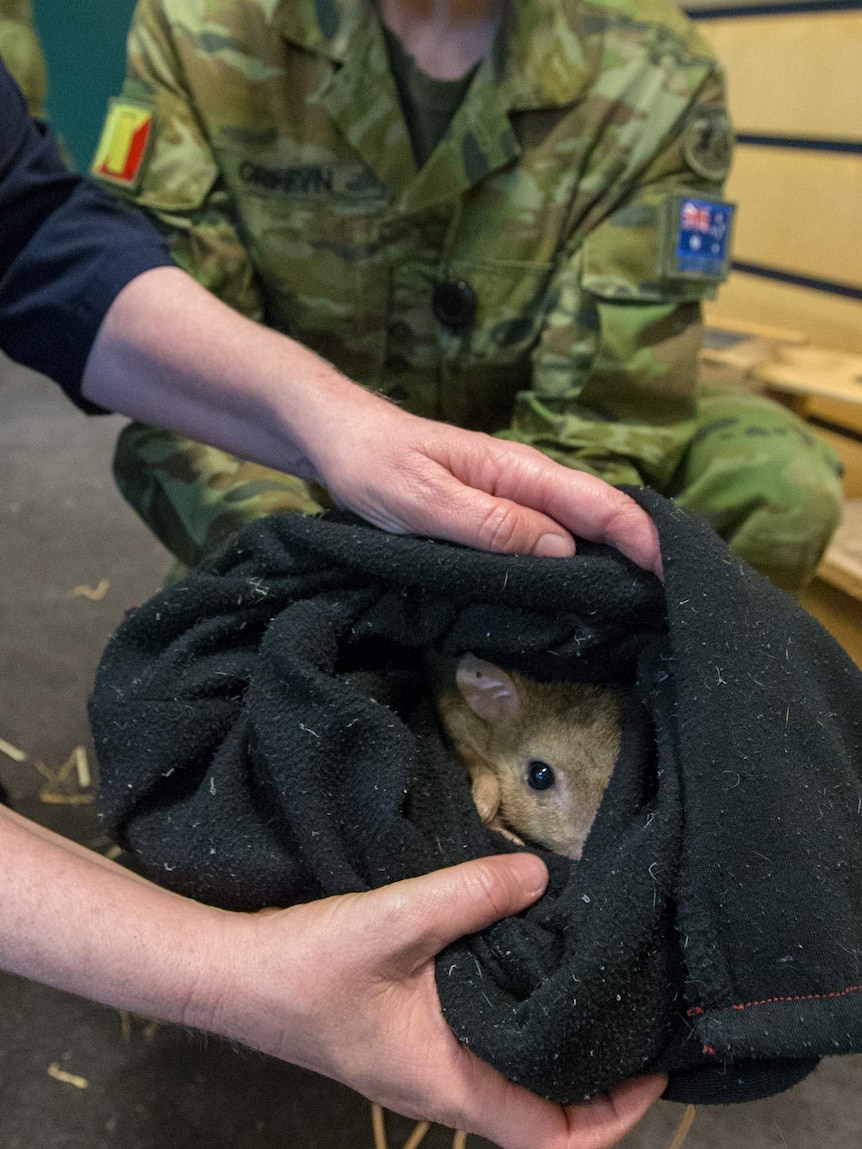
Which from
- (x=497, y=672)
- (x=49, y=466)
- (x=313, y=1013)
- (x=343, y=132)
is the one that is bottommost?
(x=49, y=466)

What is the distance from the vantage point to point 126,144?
1.13 metres

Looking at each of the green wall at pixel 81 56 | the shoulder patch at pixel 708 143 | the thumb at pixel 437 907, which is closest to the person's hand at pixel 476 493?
the thumb at pixel 437 907

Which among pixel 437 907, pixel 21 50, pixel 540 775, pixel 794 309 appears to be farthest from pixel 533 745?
pixel 794 309

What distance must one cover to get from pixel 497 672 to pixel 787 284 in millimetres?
1968

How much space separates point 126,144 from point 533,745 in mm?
963

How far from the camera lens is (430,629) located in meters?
0.64

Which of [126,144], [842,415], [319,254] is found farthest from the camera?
[842,415]

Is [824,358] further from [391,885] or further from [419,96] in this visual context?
[391,885]

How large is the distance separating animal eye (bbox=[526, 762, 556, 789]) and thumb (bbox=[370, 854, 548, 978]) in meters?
0.08

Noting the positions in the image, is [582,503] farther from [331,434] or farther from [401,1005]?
[401,1005]

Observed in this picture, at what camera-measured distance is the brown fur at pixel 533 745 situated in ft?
2.09

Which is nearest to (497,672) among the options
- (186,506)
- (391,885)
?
(391,885)

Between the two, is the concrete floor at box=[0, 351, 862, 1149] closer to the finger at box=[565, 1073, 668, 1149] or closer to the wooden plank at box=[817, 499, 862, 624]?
the finger at box=[565, 1073, 668, 1149]

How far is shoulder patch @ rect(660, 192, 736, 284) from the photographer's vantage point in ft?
3.83
